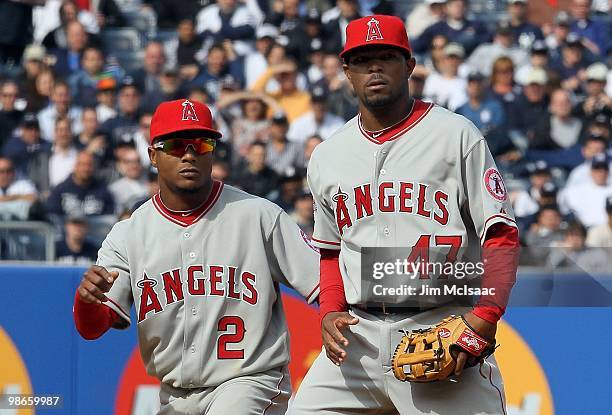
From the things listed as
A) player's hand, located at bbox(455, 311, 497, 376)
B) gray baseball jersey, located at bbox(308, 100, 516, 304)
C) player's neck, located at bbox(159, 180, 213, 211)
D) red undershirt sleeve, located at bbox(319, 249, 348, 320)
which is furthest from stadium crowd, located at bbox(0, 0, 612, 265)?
player's hand, located at bbox(455, 311, 497, 376)

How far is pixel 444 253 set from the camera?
425cm

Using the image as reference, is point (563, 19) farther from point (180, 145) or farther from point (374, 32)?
point (374, 32)

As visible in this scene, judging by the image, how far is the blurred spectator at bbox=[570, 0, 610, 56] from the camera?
38.4ft

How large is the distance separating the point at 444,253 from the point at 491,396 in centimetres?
55

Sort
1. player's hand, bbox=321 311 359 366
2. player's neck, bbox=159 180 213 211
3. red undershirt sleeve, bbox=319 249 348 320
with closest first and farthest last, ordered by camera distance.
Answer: player's hand, bbox=321 311 359 366, red undershirt sleeve, bbox=319 249 348 320, player's neck, bbox=159 180 213 211

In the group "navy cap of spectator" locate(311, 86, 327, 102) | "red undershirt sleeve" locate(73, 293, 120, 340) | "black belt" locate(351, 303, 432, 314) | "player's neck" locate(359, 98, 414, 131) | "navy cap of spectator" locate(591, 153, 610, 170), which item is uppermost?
"navy cap of spectator" locate(311, 86, 327, 102)

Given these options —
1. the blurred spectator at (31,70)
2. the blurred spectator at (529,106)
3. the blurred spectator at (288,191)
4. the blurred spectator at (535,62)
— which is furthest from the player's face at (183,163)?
the blurred spectator at (31,70)

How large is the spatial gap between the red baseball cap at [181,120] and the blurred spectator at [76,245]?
12.9 ft

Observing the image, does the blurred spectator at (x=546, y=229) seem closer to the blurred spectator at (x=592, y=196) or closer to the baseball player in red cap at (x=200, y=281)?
the blurred spectator at (x=592, y=196)

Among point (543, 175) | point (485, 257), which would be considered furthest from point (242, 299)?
point (543, 175)

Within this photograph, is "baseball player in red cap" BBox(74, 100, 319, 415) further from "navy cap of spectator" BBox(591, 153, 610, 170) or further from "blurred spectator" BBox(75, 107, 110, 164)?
"navy cap of spectator" BBox(591, 153, 610, 170)

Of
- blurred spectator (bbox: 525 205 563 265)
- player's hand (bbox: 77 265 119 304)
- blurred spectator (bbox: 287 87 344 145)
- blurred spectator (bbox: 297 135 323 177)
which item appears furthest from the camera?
blurred spectator (bbox: 287 87 344 145)

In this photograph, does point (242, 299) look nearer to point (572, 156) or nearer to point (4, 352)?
point (4, 352)

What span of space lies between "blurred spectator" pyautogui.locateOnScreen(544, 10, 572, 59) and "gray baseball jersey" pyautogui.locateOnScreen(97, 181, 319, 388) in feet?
23.1
